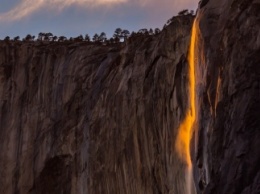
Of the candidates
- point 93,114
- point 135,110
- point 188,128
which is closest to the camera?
point 188,128

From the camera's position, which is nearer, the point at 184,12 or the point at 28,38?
the point at 184,12

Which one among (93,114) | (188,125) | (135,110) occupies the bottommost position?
(188,125)

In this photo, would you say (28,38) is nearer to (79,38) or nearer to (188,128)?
(79,38)

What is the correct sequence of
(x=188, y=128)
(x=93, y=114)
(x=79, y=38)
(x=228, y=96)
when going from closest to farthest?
(x=228, y=96)
(x=188, y=128)
(x=93, y=114)
(x=79, y=38)

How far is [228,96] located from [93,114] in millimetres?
22847

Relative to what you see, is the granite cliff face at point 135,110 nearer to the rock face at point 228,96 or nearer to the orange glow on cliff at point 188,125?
the rock face at point 228,96

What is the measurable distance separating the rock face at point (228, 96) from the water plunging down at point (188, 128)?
3.60 metres

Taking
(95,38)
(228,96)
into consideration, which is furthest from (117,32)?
(228,96)

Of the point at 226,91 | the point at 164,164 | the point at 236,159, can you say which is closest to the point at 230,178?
the point at 236,159

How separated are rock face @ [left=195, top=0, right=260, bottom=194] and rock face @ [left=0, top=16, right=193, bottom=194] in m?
7.87

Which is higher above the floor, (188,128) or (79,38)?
(79,38)

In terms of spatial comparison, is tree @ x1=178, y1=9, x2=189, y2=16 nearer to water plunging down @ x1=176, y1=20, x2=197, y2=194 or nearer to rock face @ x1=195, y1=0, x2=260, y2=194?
water plunging down @ x1=176, y1=20, x2=197, y2=194

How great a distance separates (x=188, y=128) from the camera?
33906mm

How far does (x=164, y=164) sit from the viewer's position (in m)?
36.8
